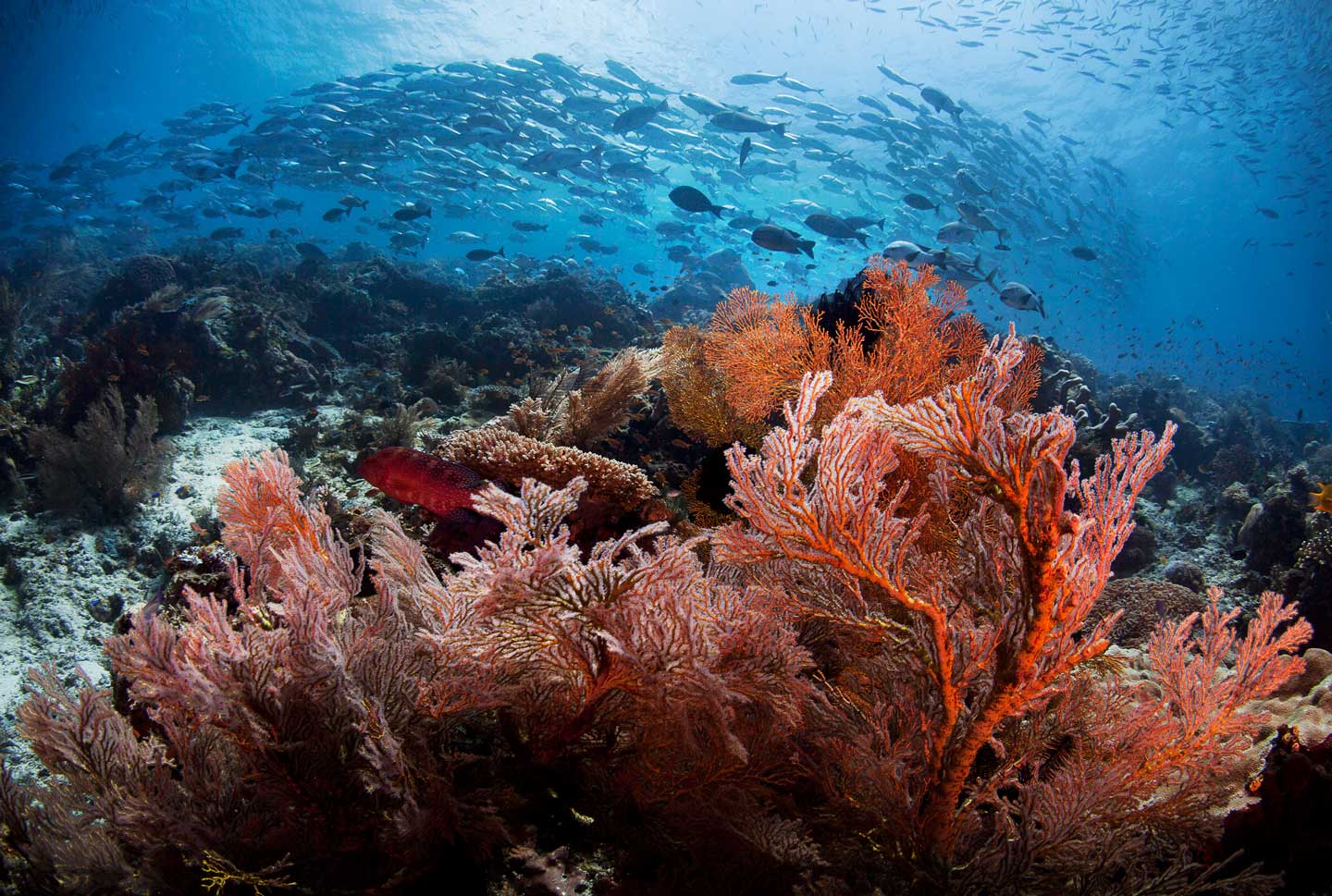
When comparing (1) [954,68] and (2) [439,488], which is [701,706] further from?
(1) [954,68]

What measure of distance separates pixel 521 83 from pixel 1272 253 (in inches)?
5277

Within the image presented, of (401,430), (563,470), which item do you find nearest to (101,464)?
(401,430)

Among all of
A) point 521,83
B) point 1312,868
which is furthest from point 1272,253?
point 1312,868

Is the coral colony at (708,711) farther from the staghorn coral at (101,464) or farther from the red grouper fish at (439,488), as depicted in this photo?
the staghorn coral at (101,464)

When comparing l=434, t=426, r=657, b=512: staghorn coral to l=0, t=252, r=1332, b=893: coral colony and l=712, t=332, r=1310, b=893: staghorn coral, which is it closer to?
l=0, t=252, r=1332, b=893: coral colony

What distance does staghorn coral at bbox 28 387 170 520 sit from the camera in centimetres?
668

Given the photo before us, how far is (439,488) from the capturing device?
12.4ft

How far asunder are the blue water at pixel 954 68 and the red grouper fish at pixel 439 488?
2342 cm

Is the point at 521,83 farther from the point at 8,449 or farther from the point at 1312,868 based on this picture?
the point at 1312,868

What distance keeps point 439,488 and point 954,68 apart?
4952cm

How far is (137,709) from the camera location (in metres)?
2.66

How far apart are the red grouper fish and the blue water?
23425 millimetres

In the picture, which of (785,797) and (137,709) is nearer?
(785,797)

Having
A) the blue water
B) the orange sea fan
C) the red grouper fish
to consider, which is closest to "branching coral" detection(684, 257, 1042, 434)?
the orange sea fan
